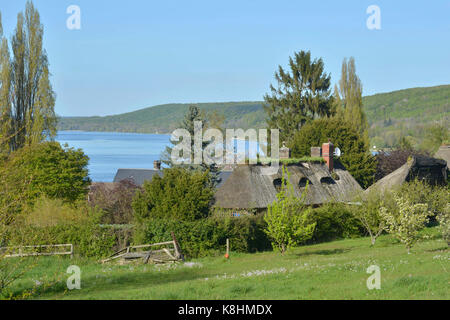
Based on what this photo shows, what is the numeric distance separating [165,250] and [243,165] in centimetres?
1410

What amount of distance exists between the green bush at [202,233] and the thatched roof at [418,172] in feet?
46.5

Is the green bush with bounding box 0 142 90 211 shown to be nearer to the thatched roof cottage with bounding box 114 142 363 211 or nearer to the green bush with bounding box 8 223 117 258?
the green bush with bounding box 8 223 117 258

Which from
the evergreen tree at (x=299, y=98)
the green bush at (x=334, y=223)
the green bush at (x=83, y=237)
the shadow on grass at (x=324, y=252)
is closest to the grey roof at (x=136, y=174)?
the evergreen tree at (x=299, y=98)

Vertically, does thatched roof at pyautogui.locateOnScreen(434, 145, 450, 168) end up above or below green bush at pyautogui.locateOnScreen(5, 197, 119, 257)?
above

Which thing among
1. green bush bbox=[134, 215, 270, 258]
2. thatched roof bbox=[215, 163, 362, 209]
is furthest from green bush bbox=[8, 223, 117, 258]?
thatched roof bbox=[215, 163, 362, 209]

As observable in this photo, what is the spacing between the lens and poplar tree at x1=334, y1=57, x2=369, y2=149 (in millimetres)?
69812

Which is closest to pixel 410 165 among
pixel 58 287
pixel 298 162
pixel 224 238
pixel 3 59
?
pixel 298 162

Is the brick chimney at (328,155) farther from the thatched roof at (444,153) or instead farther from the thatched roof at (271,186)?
the thatched roof at (444,153)

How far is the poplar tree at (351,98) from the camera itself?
6981 centimetres

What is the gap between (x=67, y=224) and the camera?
2827 cm

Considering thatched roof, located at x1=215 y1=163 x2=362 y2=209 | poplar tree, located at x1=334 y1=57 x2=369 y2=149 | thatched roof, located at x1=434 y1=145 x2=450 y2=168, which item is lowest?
thatched roof, located at x1=215 y1=163 x2=362 y2=209

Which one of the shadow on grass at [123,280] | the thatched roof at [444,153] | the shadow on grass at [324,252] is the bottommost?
the shadow on grass at [324,252]

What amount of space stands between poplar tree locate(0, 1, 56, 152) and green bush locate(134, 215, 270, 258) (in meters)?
24.1

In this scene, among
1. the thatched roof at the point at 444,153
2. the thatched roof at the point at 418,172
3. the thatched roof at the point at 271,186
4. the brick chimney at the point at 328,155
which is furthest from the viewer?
the thatched roof at the point at 444,153
